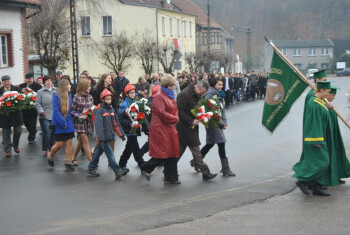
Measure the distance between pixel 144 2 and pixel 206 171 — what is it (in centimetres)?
4937

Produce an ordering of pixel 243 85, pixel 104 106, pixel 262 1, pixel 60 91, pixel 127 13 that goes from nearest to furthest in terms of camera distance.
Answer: pixel 104 106, pixel 60 91, pixel 243 85, pixel 127 13, pixel 262 1

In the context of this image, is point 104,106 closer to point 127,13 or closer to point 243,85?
point 243,85

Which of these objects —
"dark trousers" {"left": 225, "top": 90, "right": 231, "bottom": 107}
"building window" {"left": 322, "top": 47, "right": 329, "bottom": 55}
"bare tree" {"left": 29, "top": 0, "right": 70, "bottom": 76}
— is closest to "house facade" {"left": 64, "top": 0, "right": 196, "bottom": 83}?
"dark trousers" {"left": 225, "top": 90, "right": 231, "bottom": 107}

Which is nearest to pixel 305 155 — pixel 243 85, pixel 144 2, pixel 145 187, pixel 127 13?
pixel 145 187

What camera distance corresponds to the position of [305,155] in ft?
30.0

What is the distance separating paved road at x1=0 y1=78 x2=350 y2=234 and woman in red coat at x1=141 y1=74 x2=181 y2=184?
1.59 ft

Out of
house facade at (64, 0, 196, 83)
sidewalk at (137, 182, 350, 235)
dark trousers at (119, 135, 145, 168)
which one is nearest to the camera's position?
sidewalk at (137, 182, 350, 235)

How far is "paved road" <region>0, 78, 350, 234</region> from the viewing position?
772cm

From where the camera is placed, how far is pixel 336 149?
928 centimetres

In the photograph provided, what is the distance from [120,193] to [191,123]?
69.2 inches

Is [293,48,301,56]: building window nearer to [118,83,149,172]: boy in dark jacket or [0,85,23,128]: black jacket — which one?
[0,85,23,128]: black jacket

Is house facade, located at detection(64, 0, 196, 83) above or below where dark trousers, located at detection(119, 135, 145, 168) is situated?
above

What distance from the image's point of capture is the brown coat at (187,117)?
10500mm

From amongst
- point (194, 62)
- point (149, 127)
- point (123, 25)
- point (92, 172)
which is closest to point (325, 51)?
point (194, 62)
